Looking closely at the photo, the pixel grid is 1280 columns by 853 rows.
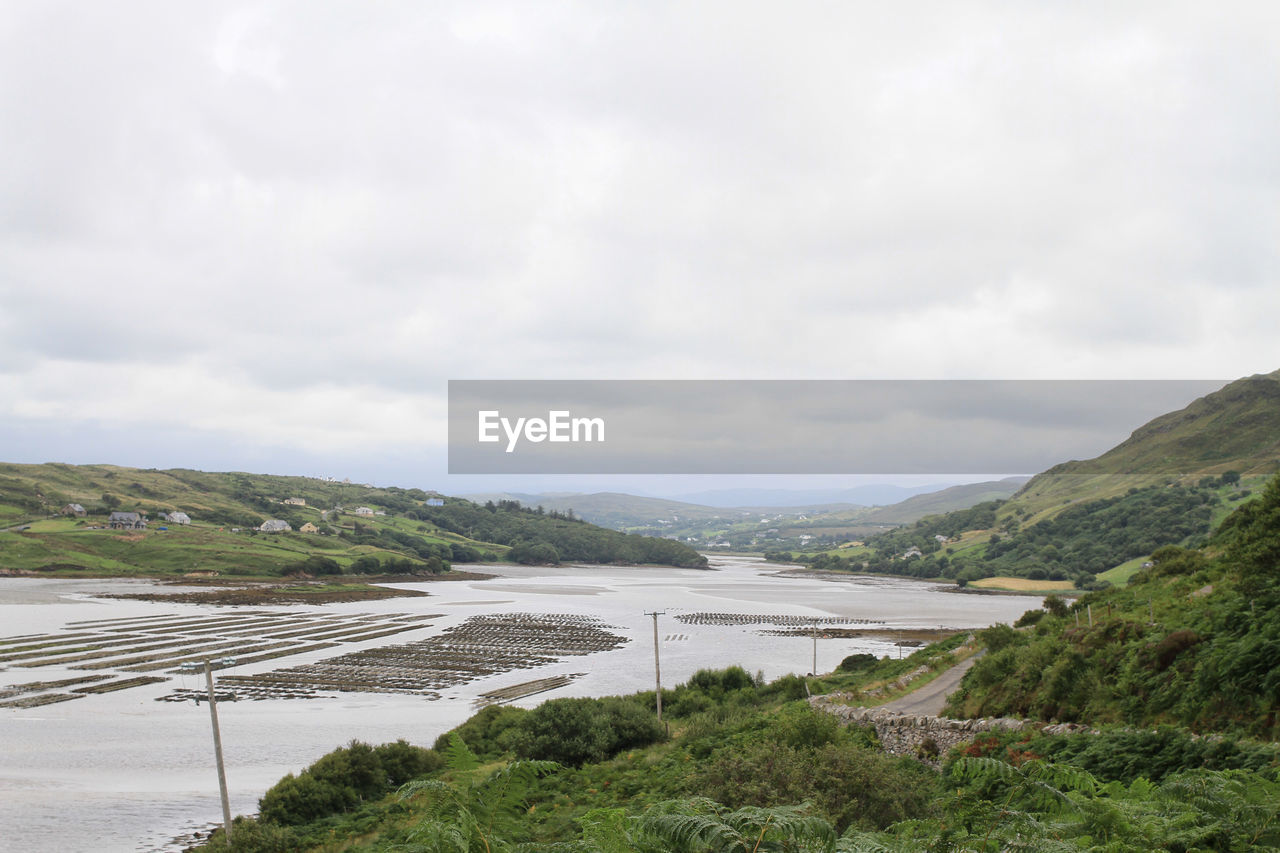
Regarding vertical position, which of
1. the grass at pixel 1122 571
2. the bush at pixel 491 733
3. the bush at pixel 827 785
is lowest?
the grass at pixel 1122 571

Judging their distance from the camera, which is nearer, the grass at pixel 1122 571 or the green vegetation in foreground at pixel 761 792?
the green vegetation in foreground at pixel 761 792

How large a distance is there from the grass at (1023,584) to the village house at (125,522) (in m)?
157

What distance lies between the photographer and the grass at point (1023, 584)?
116500 mm

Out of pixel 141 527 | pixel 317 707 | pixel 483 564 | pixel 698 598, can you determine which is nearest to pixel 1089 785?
pixel 317 707

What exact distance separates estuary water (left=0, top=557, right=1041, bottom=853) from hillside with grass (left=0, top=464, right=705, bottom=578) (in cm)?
1217

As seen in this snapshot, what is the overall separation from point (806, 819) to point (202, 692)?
1993 inches

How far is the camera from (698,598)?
111500 millimetres

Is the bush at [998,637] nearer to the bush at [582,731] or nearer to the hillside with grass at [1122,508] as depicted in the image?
the bush at [582,731]

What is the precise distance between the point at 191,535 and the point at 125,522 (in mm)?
13137

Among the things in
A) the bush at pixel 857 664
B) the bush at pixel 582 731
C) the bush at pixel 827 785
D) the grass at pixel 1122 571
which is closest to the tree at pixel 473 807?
the bush at pixel 827 785

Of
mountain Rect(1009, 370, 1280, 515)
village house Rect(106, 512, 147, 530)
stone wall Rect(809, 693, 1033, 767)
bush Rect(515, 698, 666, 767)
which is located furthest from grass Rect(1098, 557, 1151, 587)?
village house Rect(106, 512, 147, 530)

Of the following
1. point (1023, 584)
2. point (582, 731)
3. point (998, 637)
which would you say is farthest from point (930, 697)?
point (1023, 584)

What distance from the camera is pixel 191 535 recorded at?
13412 cm

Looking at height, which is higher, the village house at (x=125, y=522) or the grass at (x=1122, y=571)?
the village house at (x=125, y=522)
